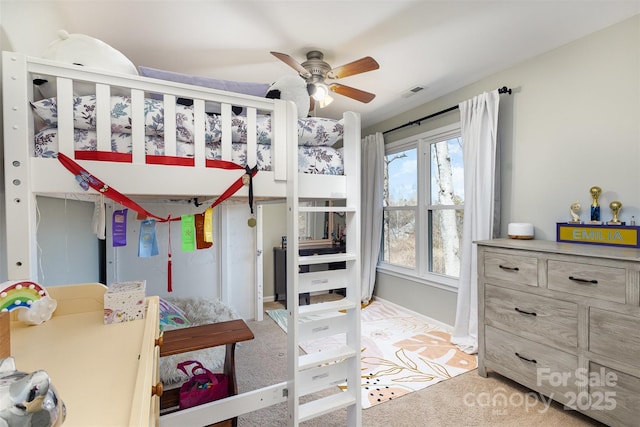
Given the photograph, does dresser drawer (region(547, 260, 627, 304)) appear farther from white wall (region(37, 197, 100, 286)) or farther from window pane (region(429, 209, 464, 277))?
white wall (region(37, 197, 100, 286))

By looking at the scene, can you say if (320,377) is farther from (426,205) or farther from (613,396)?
(426,205)

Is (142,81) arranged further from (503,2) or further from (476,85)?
(476,85)

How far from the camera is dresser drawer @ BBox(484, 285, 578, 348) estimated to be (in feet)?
5.65

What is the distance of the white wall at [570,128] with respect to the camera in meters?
1.89

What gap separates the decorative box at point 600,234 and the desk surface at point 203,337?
2254 millimetres

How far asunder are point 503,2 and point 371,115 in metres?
2.08

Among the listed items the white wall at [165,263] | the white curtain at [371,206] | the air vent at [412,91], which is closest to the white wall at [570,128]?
the air vent at [412,91]

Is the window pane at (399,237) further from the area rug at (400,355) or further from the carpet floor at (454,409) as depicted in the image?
the carpet floor at (454,409)

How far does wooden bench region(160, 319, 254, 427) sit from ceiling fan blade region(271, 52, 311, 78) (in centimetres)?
176

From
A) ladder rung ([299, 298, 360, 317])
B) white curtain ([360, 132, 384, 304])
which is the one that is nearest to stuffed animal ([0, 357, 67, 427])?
ladder rung ([299, 298, 360, 317])

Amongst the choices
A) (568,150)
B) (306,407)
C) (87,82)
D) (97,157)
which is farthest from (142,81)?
(568,150)

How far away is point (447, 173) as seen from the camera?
10.4ft

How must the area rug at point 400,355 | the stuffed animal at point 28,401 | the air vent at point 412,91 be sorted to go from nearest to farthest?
the stuffed animal at point 28,401 → the area rug at point 400,355 → the air vent at point 412,91

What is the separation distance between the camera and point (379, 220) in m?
3.84
